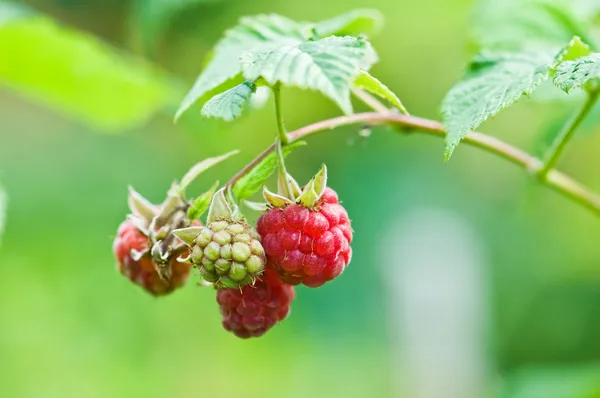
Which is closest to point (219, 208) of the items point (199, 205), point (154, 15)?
point (199, 205)

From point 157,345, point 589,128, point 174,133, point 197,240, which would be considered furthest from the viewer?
point 174,133

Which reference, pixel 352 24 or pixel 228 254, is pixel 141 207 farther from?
pixel 352 24

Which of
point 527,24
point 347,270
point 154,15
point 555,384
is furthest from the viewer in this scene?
point 347,270

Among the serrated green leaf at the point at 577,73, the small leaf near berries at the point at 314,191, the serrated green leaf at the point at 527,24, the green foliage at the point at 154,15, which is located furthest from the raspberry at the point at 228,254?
the green foliage at the point at 154,15

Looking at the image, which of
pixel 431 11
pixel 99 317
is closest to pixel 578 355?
pixel 431 11

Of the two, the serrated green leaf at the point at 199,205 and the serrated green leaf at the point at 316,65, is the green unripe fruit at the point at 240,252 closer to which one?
the serrated green leaf at the point at 199,205

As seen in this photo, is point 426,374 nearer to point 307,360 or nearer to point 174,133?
point 307,360
